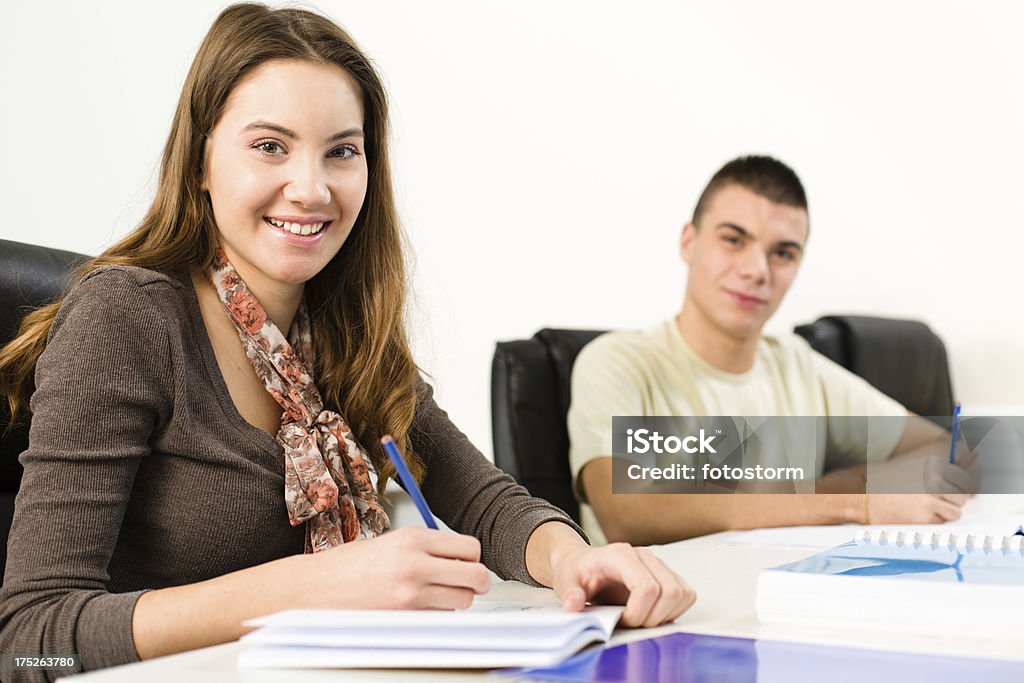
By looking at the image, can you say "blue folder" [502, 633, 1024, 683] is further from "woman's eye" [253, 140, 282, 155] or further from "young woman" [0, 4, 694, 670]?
"woman's eye" [253, 140, 282, 155]

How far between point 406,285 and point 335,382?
0.17 meters

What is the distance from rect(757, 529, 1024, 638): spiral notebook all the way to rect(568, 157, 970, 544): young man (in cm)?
88

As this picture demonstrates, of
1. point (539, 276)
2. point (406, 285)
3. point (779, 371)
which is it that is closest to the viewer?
point (406, 285)

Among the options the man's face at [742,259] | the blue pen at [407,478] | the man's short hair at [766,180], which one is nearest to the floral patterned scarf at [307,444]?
the blue pen at [407,478]

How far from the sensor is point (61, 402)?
3.13 feet

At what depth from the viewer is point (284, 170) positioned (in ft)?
3.84

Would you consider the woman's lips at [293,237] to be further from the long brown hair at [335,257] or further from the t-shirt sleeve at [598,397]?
the t-shirt sleeve at [598,397]

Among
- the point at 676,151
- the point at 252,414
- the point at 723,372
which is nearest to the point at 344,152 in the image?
Answer: the point at 252,414

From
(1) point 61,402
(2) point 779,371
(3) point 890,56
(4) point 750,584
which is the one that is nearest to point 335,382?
(1) point 61,402

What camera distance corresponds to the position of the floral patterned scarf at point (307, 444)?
113cm

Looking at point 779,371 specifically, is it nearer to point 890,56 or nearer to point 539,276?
point 539,276

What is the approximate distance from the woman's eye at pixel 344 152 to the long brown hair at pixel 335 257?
93mm

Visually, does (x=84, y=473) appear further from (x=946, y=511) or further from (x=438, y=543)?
(x=946, y=511)

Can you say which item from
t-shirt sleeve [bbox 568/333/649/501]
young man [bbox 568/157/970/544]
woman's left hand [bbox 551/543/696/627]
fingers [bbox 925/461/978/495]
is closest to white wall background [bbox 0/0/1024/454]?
young man [bbox 568/157/970/544]
